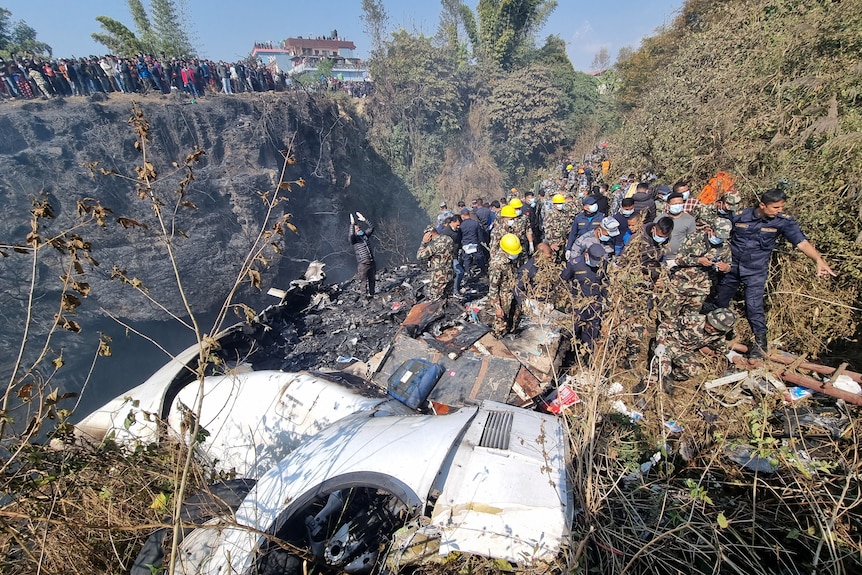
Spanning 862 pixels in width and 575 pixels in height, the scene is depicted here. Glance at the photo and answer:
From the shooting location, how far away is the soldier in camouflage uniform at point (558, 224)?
6.40 m

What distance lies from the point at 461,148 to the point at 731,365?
63.1 feet

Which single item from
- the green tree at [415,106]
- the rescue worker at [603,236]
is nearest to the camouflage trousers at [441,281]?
the rescue worker at [603,236]

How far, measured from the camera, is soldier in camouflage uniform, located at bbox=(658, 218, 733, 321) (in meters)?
3.78

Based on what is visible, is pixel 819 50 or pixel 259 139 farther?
pixel 259 139

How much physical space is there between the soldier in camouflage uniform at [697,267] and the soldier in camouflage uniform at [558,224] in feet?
8.39

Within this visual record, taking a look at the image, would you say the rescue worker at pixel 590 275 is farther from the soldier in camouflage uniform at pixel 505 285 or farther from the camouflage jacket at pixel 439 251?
the camouflage jacket at pixel 439 251

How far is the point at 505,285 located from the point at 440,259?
1.45m

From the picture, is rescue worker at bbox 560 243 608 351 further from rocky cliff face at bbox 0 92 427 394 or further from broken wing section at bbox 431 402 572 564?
rocky cliff face at bbox 0 92 427 394

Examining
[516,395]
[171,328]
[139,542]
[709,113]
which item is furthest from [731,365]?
[171,328]

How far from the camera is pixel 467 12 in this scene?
74.1ft

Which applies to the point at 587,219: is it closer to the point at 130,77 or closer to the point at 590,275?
the point at 590,275

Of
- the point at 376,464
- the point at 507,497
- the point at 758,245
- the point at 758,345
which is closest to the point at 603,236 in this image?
the point at 758,245

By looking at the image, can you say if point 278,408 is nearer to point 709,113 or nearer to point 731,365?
point 731,365

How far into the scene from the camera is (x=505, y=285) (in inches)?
193
